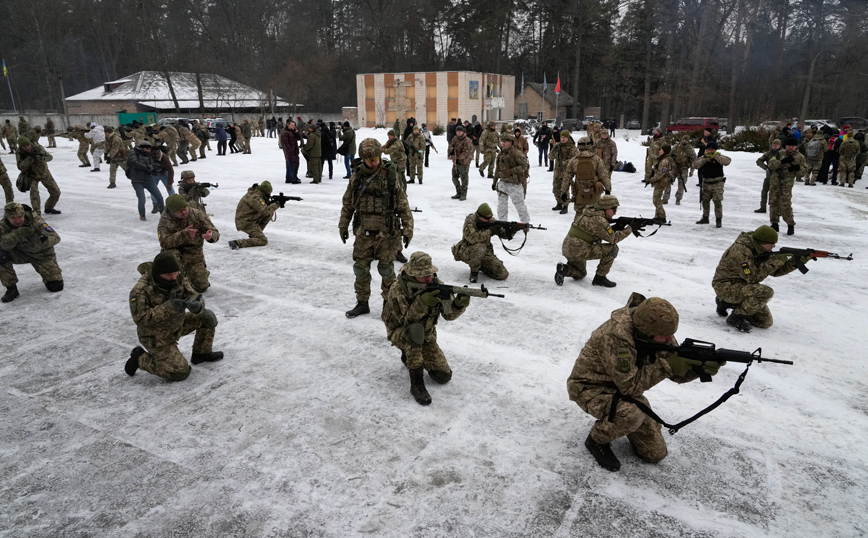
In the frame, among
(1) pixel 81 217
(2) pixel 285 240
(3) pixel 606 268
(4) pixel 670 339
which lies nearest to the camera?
(4) pixel 670 339

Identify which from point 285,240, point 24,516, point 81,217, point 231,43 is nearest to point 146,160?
point 81,217

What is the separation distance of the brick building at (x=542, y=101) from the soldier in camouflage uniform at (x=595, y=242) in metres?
50.2

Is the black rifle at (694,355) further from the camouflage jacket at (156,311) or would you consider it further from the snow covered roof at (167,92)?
the snow covered roof at (167,92)

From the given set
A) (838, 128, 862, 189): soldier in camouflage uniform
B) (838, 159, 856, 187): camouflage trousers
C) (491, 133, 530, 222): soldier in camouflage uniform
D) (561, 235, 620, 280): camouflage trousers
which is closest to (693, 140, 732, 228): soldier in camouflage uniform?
(491, 133, 530, 222): soldier in camouflage uniform

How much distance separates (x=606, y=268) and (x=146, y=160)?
9.28 meters

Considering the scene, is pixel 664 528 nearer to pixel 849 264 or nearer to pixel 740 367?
pixel 740 367

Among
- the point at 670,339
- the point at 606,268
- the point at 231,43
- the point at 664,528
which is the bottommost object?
the point at 664,528

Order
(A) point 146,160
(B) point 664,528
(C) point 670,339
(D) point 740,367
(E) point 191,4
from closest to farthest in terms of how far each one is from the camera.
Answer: (B) point 664,528, (C) point 670,339, (D) point 740,367, (A) point 146,160, (E) point 191,4

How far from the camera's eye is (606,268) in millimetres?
7355

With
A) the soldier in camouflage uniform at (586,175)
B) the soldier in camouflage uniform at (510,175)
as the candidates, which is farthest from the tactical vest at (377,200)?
the soldier in camouflage uniform at (586,175)

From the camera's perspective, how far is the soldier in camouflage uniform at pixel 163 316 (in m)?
4.60

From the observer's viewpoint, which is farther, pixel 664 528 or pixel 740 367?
pixel 740 367

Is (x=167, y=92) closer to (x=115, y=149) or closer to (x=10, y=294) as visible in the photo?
(x=115, y=149)

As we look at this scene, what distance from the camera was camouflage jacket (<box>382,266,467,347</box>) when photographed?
4.44 metres
